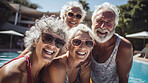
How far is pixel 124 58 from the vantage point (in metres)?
2.74

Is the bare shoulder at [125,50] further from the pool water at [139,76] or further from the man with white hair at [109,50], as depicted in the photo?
the pool water at [139,76]

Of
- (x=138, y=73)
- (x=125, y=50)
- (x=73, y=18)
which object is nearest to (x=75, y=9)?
(x=73, y=18)

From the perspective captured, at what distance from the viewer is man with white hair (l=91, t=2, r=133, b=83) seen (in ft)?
8.89

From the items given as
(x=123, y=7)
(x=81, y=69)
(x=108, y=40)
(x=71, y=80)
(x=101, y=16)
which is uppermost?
(x=123, y=7)

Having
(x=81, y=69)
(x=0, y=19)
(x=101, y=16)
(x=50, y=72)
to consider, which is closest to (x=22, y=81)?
(x=50, y=72)

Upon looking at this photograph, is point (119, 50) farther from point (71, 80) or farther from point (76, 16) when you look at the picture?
point (76, 16)

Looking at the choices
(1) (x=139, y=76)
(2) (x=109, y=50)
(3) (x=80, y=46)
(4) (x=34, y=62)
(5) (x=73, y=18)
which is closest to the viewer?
(4) (x=34, y=62)

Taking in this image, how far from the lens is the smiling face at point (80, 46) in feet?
7.60

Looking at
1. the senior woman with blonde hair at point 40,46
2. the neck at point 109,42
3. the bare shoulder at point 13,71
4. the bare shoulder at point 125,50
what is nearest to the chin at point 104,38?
the neck at point 109,42

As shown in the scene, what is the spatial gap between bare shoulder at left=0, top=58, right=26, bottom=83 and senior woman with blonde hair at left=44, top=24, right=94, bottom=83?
52 cm

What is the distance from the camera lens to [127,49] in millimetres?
2719

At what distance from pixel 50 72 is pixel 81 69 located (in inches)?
33.1

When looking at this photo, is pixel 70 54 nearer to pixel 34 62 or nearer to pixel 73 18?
pixel 34 62

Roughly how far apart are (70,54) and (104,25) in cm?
103
